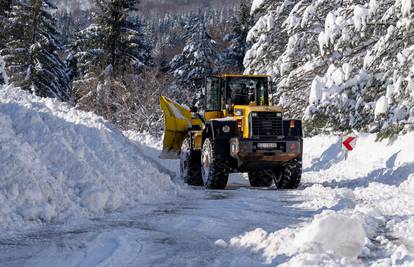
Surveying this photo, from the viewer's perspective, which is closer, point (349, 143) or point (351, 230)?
point (351, 230)

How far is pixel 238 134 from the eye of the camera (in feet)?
39.5

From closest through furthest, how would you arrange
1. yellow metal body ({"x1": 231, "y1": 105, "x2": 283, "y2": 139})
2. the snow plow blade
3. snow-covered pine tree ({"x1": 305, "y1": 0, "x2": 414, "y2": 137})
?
yellow metal body ({"x1": 231, "y1": 105, "x2": 283, "y2": 139}) → snow-covered pine tree ({"x1": 305, "y1": 0, "x2": 414, "y2": 137}) → the snow plow blade

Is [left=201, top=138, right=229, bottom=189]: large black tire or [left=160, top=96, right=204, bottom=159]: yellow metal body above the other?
[left=160, top=96, right=204, bottom=159]: yellow metal body

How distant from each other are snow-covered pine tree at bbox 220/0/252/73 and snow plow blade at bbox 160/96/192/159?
32525 mm

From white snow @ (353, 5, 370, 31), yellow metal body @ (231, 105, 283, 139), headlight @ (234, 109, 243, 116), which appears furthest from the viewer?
white snow @ (353, 5, 370, 31)

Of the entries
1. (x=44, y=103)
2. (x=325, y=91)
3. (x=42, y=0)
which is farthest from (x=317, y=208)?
(x=42, y=0)

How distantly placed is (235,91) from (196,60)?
3251 cm

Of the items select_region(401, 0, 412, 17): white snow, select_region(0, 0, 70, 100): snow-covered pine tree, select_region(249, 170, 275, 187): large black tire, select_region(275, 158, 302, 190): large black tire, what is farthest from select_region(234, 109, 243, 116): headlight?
select_region(0, 0, 70, 100): snow-covered pine tree

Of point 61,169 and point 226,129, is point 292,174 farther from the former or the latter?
point 61,169

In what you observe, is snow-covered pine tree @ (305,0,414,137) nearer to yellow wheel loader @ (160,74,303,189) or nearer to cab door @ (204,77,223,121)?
yellow wheel loader @ (160,74,303,189)

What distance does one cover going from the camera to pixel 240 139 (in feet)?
37.8

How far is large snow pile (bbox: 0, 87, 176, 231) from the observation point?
688 cm

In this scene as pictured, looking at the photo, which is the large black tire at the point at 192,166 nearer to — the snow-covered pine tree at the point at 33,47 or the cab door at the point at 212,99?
the cab door at the point at 212,99

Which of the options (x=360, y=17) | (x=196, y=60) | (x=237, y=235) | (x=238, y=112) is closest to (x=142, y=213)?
(x=237, y=235)
